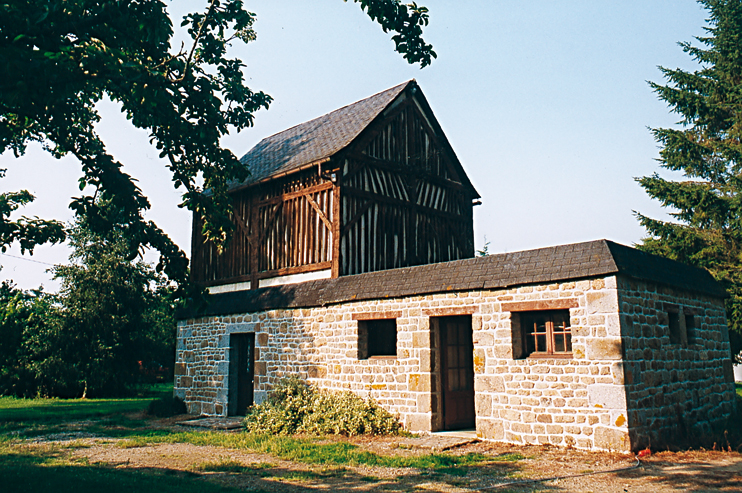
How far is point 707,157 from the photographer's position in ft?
59.1

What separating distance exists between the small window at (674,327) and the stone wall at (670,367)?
0.02 m

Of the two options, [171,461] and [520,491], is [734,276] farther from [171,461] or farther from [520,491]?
[171,461]

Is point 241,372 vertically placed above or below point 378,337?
below

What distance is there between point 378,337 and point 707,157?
13867 mm

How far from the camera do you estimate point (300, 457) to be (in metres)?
7.80

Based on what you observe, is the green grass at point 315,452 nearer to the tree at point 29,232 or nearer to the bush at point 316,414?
the bush at point 316,414

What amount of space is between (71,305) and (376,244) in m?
13.9

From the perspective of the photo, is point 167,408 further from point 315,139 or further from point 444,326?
point 444,326

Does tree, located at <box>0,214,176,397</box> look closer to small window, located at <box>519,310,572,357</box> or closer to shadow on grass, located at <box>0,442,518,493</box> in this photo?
shadow on grass, located at <box>0,442,518,493</box>

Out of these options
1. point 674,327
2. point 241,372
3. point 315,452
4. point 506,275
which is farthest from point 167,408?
point 674,327

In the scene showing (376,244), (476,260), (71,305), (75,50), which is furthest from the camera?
(71,305)

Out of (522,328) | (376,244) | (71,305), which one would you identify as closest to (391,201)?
(376,244)

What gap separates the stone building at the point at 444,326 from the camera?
299 inches

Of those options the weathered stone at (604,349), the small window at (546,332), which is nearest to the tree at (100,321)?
the small window at (546,332)
